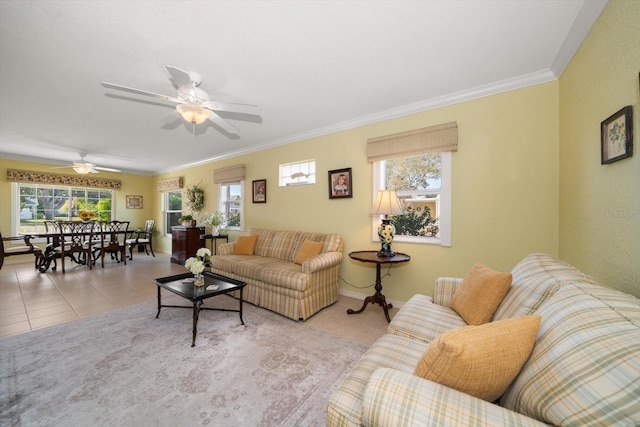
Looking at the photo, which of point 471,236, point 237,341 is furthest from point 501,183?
point 237,341

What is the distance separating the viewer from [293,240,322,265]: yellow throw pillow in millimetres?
3316

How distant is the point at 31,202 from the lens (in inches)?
231

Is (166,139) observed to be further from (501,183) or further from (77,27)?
(501,183)

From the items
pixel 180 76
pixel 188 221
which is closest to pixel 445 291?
pixel 180 76

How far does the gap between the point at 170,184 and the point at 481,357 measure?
25.5ft

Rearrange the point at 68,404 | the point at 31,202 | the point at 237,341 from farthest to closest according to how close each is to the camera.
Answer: the point at 31,202, the point at 237,341, the point at 68,404

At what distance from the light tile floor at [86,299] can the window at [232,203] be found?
1431 mm

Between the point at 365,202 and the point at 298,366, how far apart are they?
2.15 metres

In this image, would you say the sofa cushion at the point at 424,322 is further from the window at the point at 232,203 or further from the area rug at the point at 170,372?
the window at the point at 232,203

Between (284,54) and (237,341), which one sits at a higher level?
(284,54)

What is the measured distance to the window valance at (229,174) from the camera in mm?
4973

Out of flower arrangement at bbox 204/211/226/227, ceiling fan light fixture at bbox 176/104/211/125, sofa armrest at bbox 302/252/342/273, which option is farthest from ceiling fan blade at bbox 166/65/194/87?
flower arrangement at bbox 204/211/226/227

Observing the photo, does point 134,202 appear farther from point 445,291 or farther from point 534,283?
point 534,283

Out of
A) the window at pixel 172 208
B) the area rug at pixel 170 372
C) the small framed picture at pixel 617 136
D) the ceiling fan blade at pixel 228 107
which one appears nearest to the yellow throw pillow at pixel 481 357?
the area rug at pixel 170 372
